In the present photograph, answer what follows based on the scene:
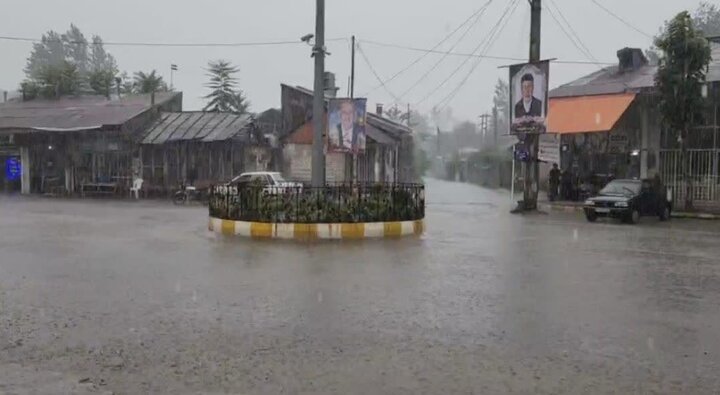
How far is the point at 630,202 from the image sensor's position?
766 inches

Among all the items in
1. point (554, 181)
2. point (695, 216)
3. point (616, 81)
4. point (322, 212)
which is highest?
point (616, 81)

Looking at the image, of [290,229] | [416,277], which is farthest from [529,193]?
[416,277]

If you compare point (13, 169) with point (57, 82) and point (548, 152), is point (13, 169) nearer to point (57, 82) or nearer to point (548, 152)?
point (57, 82)

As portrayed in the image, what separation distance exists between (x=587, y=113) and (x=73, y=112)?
27.4m

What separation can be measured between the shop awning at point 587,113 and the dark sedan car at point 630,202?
3778 mm

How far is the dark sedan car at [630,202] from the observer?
770 inches

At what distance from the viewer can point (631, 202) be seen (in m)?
19.5

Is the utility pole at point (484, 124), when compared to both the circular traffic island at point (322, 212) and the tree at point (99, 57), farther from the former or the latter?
the circular traffic island at point (322, 212)

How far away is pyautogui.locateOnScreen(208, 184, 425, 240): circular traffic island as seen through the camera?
14.2m

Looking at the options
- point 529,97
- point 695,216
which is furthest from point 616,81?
point 695,216

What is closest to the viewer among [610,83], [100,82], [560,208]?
[560,208]

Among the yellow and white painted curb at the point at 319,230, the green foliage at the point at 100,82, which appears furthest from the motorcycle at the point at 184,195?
→ the green foliage at the point at 100,82

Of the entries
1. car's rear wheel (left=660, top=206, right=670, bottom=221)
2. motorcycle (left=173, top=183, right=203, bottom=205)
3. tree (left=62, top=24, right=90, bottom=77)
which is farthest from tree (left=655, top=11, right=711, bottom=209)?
tree (left=62, top=24, right=90, bottom=77)

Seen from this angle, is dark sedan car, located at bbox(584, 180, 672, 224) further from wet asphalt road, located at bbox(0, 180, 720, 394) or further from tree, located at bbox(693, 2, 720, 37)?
tree, located at bbox(693, 2, 720, 37)
